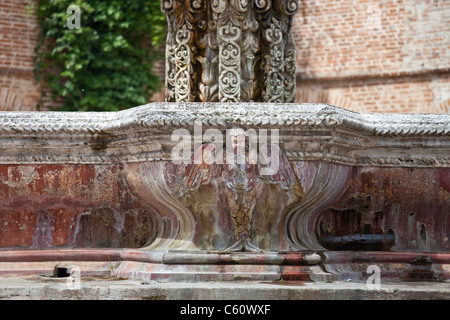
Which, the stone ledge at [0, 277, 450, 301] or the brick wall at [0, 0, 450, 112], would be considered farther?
the brick wall at [0, 0, 450, 112]

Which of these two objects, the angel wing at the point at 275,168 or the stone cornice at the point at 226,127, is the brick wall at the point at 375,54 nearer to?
the stone cornice at the point at 226,127

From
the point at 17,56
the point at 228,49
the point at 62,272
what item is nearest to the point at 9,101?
the point at 17,56

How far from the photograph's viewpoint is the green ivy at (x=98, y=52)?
→ 13.0 meters

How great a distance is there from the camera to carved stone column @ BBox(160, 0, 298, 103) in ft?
15.0

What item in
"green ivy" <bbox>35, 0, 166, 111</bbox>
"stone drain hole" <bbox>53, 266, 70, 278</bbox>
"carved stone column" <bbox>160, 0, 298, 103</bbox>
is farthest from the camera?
"green ivy" <bbox>35, 0, 166, 111</bbox>

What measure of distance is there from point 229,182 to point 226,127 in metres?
0.25

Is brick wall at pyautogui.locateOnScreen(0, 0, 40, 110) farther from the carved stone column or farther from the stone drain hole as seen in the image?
the stone drain hole

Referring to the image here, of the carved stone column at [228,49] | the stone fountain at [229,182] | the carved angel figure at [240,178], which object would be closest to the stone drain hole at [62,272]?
the stone fountain at [229,182]

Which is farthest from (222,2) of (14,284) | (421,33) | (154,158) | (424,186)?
(421,33)

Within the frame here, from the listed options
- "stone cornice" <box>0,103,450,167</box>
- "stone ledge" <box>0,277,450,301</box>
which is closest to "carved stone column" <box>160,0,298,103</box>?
"stone cornice" <box>0,103,450,167</box>

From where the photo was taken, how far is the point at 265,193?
3988mm

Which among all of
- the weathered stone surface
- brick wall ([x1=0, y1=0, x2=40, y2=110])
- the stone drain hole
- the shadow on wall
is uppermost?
brick wall ([x1=0, y1=0, x2=40, y2=110])

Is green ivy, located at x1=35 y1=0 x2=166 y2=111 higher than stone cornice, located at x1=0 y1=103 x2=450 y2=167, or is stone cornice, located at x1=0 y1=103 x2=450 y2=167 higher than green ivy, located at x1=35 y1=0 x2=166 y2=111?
green ivy, located at x1=35 y1=0 x2=166 y2=111

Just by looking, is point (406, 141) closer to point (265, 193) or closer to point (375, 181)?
point (375, 181)
